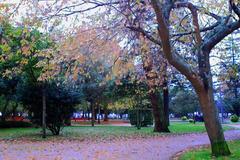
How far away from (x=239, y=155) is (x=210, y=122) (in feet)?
4.03

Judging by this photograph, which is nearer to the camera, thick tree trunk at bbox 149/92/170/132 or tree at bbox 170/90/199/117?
thick tree trunk at bbox 149/92/170/132

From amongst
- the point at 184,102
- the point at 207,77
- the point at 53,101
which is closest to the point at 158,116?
the point at 53,101

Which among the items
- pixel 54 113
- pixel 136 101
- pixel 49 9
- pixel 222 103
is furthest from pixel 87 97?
pixel 49 9

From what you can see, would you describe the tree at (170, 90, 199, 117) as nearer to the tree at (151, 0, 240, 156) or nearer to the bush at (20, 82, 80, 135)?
the bush at (20, 82, 80, 135)

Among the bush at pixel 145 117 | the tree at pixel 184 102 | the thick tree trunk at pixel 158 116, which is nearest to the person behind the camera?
the thick tree trunk at pixel 158 116

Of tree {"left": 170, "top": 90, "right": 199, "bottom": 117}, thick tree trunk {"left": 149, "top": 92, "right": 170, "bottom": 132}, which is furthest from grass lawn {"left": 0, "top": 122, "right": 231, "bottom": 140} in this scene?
tree {"left": 170, "top": 90, "right": 199, "bottom": 117}

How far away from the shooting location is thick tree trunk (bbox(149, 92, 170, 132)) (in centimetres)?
2450

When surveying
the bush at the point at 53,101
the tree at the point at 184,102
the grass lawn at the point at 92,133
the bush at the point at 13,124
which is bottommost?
the grass lawn at the point at 92,133

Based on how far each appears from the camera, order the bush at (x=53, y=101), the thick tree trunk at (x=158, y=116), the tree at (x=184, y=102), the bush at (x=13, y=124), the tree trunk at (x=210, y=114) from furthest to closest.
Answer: the tree at (x=184, y=102)
the bush at (x=13, y=124)
the thick tree trunk at (x=158, y=116)
the bush at (x=53, y=101)
the tree trunk at (x=210, y=114)

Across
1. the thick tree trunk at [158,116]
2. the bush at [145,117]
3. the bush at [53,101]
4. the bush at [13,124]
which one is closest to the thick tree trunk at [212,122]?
A: the bush at [53,101]

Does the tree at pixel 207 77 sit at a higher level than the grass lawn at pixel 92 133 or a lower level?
higher

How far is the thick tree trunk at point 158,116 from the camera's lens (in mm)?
24500

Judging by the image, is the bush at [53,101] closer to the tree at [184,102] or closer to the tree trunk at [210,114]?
the tree trunk at [210,114]

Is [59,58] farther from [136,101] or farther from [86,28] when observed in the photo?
[136,101]
